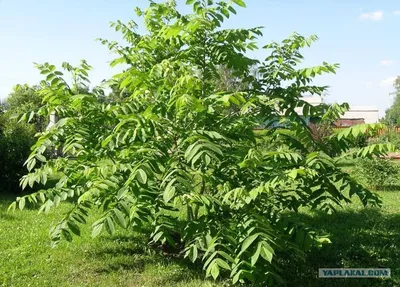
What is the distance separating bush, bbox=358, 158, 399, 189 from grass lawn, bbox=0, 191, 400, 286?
3909 mm

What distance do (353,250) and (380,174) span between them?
18.8 ft

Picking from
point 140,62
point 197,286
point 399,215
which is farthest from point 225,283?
point 399,215

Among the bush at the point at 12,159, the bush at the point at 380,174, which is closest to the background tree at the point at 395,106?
the bush at the point at 380,174

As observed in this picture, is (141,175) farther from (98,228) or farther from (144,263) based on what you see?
(144,263)

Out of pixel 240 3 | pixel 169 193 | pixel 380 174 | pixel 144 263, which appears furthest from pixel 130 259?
pixel 380 174

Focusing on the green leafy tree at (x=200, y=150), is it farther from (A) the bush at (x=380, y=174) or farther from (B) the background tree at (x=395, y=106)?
(B) the background tree at (x=395, y=106)

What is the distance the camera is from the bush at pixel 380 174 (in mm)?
10312

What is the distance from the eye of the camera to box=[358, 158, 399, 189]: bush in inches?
406

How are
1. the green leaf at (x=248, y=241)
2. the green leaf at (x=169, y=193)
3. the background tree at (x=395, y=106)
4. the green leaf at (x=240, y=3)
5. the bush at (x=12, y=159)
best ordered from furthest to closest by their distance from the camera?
the background tree at (x=395, y=106) < the bush at (x=12, y=159) < the green leaf at (x=240, y=3) < the green leaf at (x=248, y=241) < the green leaf at (x=169, y=193)

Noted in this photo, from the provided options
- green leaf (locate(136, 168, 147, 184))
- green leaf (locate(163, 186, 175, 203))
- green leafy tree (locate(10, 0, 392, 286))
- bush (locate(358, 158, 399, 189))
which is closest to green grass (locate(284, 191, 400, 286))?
green leafy tree (locate(10, 0, 392, 286))

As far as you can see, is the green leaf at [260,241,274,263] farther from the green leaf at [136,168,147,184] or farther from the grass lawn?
the grass lawn

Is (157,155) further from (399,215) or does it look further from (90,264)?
(399,215)

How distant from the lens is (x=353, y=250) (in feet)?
17.1

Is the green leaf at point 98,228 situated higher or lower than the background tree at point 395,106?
lower
